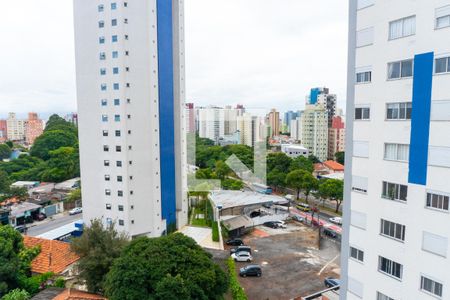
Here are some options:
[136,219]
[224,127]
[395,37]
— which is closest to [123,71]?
[136,219]

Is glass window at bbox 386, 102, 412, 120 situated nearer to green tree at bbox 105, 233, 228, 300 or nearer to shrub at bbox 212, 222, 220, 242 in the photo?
green tree at bbox 105, 233, 228, 300

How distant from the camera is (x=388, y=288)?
8695 mm

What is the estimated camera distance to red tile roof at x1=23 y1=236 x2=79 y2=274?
49.7 ft

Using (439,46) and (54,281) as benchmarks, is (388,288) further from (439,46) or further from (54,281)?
(54,281)

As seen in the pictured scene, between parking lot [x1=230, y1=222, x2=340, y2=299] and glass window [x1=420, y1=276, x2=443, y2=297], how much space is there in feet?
27.2

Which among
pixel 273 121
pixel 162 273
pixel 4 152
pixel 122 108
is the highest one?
pixel 273 121

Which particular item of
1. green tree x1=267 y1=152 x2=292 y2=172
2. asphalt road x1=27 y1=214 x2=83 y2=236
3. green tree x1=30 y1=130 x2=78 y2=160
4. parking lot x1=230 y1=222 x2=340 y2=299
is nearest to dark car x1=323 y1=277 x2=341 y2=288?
parking lot x1=230 y1=222 x2=340 y2=299

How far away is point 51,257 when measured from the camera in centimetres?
1583

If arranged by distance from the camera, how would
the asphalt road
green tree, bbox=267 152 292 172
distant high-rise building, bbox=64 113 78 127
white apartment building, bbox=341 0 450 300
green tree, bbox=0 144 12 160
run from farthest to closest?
distant high-rise building, bbox=64 113 78 127 < green tree, bbox=0 144 12 160 < green tree, bbox=267 152 292 172 < the asphalt road < white apartment building, bbox=341 0 450 300

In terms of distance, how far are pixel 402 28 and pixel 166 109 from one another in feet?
53.2

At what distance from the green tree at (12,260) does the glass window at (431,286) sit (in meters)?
15.8

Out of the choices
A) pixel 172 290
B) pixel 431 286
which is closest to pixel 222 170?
pixel 172 290

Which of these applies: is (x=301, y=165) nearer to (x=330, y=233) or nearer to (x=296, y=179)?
(x=296, y=179)

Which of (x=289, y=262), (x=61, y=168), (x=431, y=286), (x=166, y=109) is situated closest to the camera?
(x=431, y=286)
